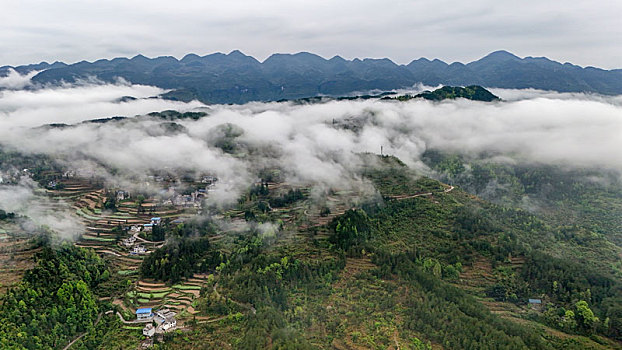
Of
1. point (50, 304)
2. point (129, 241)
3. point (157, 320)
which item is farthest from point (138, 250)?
point (157, 320)

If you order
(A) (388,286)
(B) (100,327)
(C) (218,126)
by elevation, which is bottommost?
(B) (100,327)

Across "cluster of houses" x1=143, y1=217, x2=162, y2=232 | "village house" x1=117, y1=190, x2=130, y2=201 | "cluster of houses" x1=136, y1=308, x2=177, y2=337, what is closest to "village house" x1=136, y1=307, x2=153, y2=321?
"cluster of houses" x1=136, y1=308, x2=177, y2=337

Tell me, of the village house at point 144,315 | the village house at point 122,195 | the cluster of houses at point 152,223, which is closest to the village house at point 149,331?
the village house at point 144,315

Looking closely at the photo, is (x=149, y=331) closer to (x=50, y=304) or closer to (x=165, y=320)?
(x=165, y=320)

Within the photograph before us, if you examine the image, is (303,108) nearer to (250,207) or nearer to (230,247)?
(250,207)

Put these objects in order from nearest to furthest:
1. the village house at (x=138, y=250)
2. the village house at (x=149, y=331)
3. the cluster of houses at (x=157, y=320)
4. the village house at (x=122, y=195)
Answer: the village house at (x=149, y=331)
the cluster of houses at (x=157, y=320)
the village house at (x=138, y=250)
the village house at (x=122, y=195)

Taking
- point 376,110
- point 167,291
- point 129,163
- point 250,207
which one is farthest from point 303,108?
point 167,291

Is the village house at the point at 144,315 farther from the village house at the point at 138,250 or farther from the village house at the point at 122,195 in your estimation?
the village house at the point at 122,195

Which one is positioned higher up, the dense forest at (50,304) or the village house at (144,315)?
the dense forest at (50,304)

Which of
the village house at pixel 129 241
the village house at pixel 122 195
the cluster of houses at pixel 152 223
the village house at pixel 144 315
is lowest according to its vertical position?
the village house at pixel 144 315
